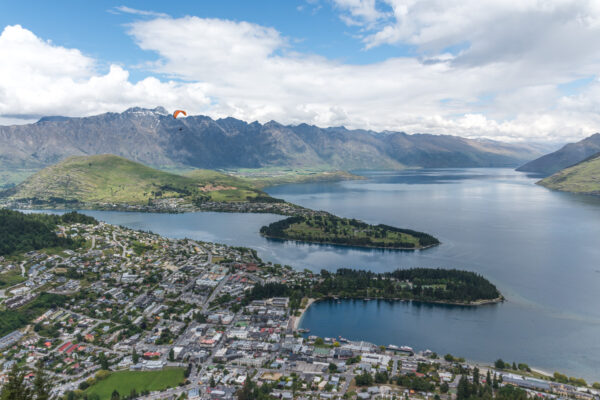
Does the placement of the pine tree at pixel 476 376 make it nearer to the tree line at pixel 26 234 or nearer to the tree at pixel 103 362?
the tree at pixel 103 362

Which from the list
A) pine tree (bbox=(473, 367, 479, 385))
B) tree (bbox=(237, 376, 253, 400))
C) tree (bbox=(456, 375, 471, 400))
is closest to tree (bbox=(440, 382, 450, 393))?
tree (bbox=(456, 375, 471, 400))

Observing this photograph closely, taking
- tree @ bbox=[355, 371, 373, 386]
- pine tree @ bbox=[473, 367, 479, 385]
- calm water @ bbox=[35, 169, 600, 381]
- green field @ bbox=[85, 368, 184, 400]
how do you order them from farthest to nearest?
calm water @ bbox=[35, 169, 600, 381]
tree @ bbox=[355, 371, 373, 386]
green field @ bbox=[85, 368, 184, 400]
pine tree @ bbox=[473, 367, 479, 385]

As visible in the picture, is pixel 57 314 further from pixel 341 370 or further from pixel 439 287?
Result: pixel 439 287

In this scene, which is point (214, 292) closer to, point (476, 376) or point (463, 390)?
point (463, 390)

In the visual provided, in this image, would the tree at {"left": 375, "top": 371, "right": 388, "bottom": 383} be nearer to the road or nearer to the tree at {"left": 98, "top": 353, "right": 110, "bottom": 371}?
the road

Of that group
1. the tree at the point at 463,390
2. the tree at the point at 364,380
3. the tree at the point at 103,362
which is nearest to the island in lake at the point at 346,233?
the tree at the point at 463,390

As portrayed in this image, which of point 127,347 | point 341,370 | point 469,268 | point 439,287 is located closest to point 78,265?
point 127,347
